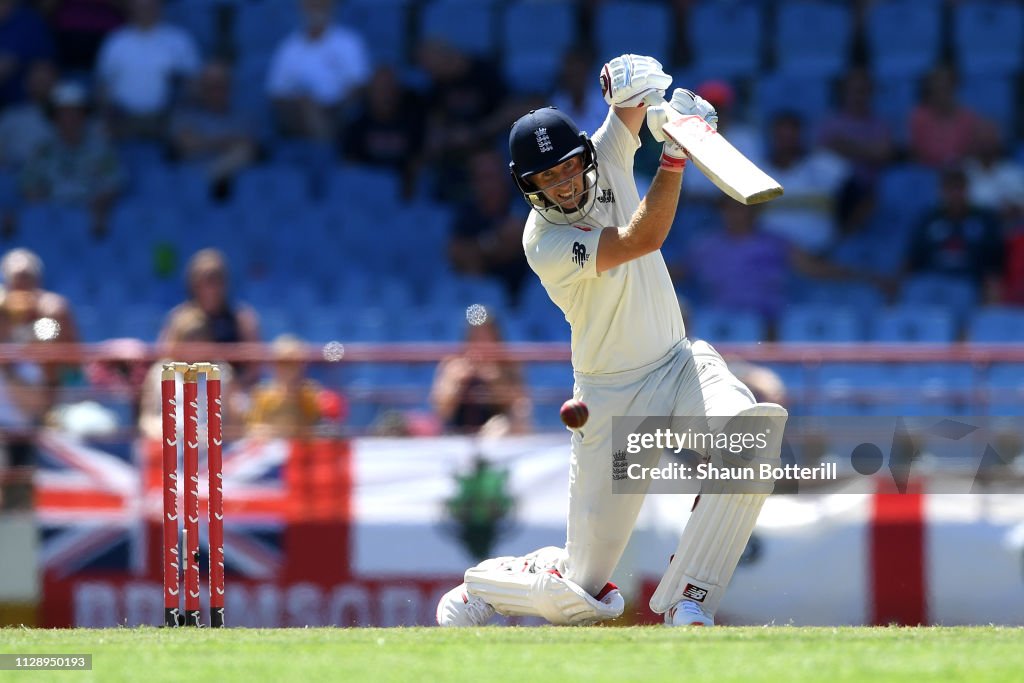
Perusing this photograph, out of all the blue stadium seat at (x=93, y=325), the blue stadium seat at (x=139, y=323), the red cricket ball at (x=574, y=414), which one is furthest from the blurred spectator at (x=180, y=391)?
the red cricket ball at (x=574, y=414)

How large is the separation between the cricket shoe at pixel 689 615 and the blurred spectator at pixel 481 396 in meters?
3.03

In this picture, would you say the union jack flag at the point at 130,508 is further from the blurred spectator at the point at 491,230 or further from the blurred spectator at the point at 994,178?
the blurred spectator at the point at 994,178

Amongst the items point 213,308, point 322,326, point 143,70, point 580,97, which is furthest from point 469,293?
point 143,70

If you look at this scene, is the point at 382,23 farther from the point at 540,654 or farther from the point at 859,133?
the point at 540,654

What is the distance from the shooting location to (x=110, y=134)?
13070mm

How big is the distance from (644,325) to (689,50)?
741 centimetres

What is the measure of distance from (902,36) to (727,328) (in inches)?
141

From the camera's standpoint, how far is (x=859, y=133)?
12.5 m

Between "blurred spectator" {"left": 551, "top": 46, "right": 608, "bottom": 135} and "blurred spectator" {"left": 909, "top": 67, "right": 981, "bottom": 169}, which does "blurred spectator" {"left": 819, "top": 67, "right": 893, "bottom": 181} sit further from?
"blurred spectator" {"left": 551, "top": 46, "right": 608, "bottom": 135}

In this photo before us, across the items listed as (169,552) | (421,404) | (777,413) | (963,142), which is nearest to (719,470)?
(777,413)

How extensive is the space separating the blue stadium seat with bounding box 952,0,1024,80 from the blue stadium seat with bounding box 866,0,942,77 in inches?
6.8

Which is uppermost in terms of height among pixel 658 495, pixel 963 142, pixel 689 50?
pixel 689 50

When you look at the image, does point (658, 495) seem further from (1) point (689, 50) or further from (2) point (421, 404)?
(1) point (689, 50)

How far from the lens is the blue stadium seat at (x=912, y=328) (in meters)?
11.0
